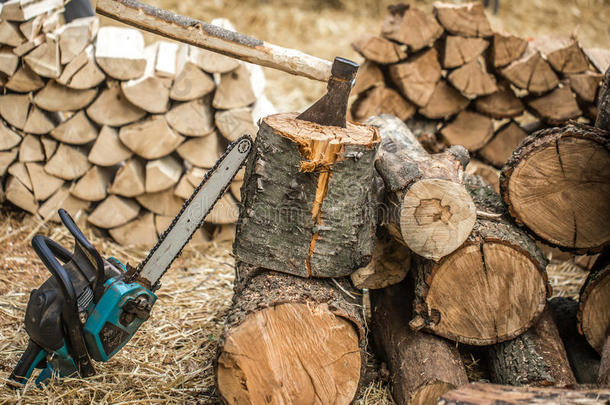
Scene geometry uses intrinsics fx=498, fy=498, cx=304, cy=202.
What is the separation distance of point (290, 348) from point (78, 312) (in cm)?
85

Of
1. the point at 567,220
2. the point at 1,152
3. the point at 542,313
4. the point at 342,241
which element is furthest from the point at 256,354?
the point at 1,152

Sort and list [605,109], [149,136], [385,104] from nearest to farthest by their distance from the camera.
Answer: [605,109]
[149,136]
[385,104]


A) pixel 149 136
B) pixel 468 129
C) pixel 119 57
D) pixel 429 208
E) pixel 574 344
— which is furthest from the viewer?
pixel 468 129

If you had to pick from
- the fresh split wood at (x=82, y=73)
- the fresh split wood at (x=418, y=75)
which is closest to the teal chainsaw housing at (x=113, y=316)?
the fresh split wood at (x=82, y=73)

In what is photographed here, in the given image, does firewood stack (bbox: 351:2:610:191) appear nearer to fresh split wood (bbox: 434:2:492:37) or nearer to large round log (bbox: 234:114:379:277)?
fresh split wood (bbox: 434:2:492:37)

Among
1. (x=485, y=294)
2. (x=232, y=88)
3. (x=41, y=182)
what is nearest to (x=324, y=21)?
(x=232, y=88)

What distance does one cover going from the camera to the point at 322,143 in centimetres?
191

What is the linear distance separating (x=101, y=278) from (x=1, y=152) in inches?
73.5

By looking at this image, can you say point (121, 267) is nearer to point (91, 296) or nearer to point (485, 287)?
point (91, 296)

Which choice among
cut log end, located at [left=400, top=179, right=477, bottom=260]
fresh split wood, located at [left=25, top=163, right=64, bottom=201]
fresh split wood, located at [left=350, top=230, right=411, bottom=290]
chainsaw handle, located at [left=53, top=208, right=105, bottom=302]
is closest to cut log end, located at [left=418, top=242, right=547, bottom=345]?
cut log end, located at [left=400, top=179, right=477, bottom=260]

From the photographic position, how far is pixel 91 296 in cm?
199

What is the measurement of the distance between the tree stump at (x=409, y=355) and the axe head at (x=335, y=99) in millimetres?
968

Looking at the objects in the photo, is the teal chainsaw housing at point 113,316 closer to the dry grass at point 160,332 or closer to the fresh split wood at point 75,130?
the dry grass at point 160,332

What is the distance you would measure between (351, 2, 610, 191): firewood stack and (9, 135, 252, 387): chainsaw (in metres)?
1.87
